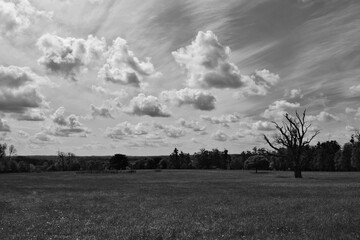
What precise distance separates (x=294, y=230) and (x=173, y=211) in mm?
8873

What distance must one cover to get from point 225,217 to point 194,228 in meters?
3.95

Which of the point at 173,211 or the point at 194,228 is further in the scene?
the point at 173,211

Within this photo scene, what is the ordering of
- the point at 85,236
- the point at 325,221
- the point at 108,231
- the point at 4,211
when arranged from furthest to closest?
the point at 4,211
the point at 325,221
the point at 108,231
the point at 85,236

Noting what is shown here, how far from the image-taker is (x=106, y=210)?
24.7 metres

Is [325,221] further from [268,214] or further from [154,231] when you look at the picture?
[154,231]

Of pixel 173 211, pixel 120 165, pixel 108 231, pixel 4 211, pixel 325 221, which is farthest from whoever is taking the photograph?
pixel 120 165

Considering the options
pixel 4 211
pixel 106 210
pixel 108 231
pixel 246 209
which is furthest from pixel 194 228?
pixel 4 211

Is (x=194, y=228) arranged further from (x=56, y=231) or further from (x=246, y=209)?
(x=246, y=209)

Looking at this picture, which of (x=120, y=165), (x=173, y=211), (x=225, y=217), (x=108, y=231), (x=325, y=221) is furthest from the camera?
(x=120, y=165)

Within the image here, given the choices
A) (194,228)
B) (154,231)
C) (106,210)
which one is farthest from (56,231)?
(106,210)

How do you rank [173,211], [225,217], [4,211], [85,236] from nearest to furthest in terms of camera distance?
[85,236]
[225,217]
[173,211]
[4,211]

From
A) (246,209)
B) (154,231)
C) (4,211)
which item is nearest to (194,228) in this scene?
(154,231)

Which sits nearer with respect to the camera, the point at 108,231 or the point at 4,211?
the point at 108,231

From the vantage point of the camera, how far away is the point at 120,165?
199250mm
